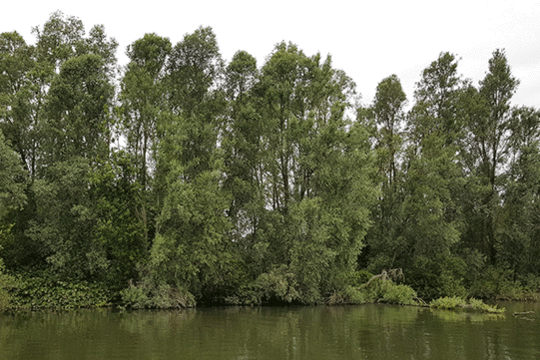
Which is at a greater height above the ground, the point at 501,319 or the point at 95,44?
the point at 95,44

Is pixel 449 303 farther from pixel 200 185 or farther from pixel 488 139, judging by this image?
pixel 488 139

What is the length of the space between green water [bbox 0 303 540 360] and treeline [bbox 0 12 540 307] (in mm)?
4997

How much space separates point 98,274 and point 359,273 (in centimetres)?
2168

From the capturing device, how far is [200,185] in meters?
33.3

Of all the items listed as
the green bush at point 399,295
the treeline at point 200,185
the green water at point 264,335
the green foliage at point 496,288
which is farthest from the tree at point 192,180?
the green foliage at point 496,288

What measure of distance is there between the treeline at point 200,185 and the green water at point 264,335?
5.00 m

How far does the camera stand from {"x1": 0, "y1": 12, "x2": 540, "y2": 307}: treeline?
32156 mm

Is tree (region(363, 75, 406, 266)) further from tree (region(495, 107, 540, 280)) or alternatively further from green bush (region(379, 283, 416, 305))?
tree (region(495, 107, 540, 280))

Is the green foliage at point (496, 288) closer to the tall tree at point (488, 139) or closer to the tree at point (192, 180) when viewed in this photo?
the tall tree at point (488, 139)

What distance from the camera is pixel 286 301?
1410 inches

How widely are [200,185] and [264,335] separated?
1551 centimetres

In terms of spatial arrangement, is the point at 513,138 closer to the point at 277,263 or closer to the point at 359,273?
the point at 359,273

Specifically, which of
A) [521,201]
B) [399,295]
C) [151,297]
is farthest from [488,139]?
[151,297]

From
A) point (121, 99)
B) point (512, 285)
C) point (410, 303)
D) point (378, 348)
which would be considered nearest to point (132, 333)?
point (378, 348)
